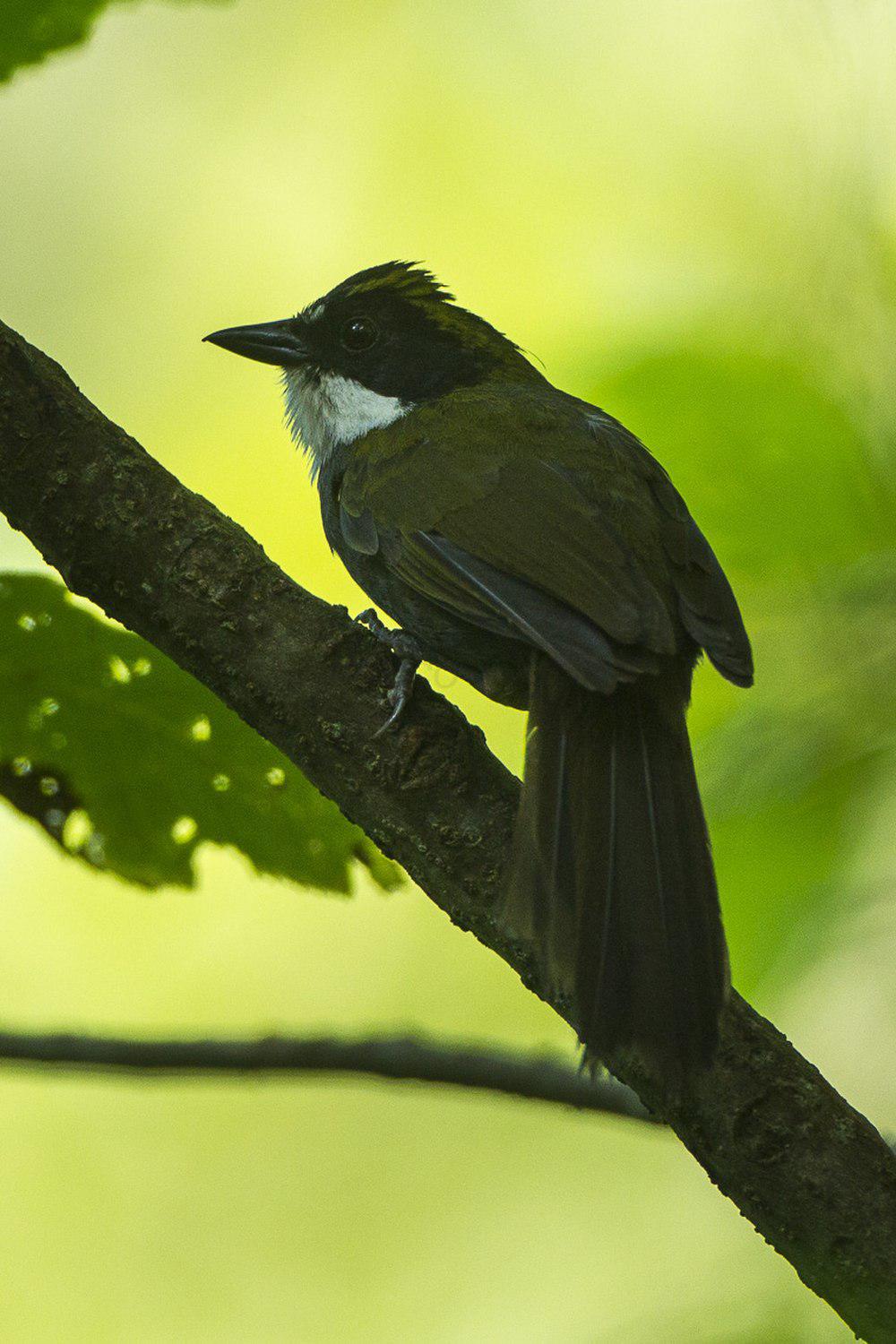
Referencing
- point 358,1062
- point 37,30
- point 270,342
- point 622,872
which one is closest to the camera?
point 37,30

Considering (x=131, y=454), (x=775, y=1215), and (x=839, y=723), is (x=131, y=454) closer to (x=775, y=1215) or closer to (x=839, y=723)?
(x=839, y=723)

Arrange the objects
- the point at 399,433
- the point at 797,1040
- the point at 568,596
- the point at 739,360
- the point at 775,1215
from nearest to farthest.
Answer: the point at 775,1215 < the point at 739,360 < the point at 568,596 < the point at 399,433 < the point at 797,1040

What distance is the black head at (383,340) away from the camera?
140 inches

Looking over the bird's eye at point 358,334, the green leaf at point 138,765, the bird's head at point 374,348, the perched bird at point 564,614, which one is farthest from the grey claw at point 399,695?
the bird's eye at point 358,334

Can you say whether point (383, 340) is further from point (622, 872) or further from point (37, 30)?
point (622, 872)

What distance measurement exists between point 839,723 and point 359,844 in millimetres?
688

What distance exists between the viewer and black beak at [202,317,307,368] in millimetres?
3607

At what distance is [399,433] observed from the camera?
3.10 meters

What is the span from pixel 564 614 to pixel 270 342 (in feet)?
5.21

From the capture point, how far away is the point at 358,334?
362 cm

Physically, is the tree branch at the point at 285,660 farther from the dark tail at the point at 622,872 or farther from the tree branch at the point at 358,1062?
the tree branch at the point at 358,1062

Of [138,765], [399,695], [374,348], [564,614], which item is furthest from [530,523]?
[374,348]

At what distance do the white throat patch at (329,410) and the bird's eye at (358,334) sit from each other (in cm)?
10

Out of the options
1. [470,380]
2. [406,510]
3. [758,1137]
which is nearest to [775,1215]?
[758,1137]
